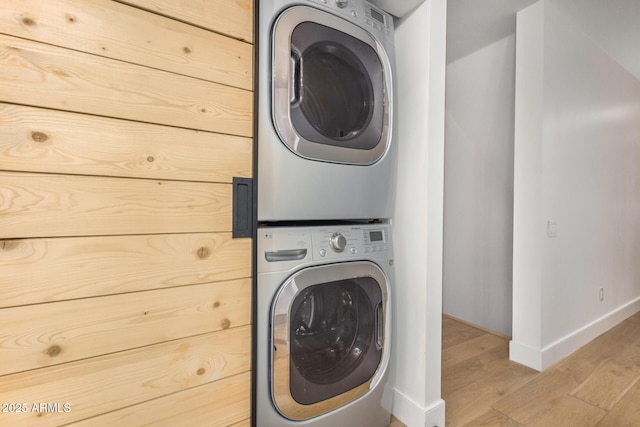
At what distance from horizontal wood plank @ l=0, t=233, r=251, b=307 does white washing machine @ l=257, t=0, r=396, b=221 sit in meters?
0.20

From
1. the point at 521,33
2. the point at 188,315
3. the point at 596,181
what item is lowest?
the point at 188,315

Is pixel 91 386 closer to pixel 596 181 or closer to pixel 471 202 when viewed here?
pixel 471 202

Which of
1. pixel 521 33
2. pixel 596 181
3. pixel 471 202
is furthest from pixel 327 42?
pixel 596 181

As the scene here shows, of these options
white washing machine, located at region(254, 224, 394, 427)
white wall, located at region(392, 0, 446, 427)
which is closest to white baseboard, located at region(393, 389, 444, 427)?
white wall, located at region(392, 0, 446, 427)

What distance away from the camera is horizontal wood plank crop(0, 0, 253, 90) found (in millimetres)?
802

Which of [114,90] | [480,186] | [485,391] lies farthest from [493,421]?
[114,90]

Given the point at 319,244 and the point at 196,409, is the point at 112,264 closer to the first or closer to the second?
the point at 196,409

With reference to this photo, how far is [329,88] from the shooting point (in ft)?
4.09

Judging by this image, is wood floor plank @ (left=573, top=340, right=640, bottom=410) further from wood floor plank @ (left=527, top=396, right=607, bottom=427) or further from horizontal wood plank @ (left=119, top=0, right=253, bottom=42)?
horizontal wood plank @ (left=119, top=0, right=253, bottom=42)

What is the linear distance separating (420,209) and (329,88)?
0.67m

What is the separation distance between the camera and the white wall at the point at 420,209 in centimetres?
144

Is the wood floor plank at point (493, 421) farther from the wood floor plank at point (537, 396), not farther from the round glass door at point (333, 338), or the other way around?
the round glass door at point (333, 338)

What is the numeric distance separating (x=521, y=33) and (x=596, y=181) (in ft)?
4.49

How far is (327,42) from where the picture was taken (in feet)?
4.02
